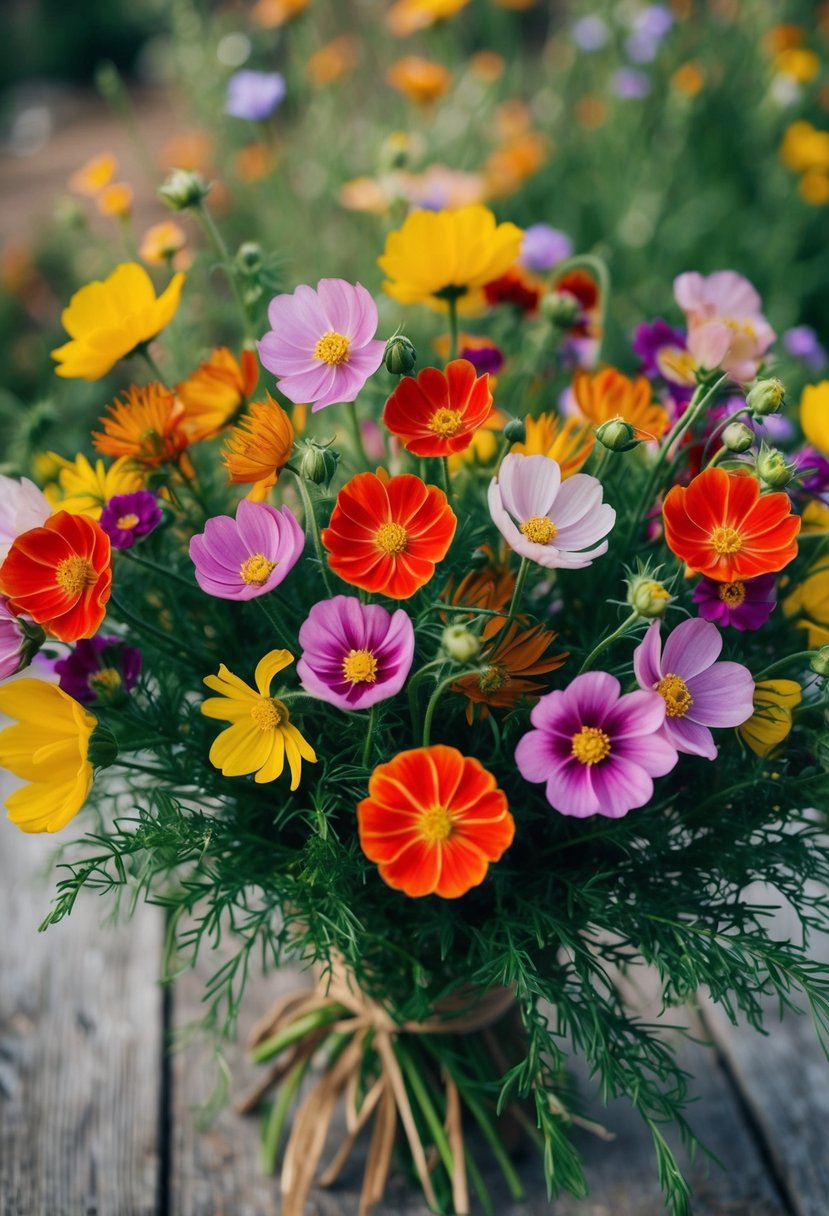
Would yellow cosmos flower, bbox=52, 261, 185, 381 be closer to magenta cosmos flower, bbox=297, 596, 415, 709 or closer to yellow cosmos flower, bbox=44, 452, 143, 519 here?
yellow cosmos flower, bbox=44, 452, 143, 519

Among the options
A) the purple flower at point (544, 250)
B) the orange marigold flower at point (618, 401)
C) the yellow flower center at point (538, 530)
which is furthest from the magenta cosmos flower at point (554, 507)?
the purple flower at point (544, 250)

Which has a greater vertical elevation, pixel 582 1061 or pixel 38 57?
pixel 38 57

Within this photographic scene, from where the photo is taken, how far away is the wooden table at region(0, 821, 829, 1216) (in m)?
0.57

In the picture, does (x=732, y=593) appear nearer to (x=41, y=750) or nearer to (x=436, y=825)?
(x=436, y=825)

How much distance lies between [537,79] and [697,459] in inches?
89.5

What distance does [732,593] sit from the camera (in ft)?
1.35

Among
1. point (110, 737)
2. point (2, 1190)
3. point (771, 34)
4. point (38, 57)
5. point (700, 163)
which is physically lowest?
point (2, 1190)

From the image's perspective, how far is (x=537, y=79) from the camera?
241cm

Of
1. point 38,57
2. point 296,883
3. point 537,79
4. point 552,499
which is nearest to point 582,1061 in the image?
point 296,883

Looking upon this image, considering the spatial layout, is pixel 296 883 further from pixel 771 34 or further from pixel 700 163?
pixel 771 34

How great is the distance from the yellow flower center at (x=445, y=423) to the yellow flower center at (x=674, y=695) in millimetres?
122

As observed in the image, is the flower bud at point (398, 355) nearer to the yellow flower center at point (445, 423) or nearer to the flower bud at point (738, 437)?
the yellow flower center at point (445, 423)

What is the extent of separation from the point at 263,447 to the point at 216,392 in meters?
0.08

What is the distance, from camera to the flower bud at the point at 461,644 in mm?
339
